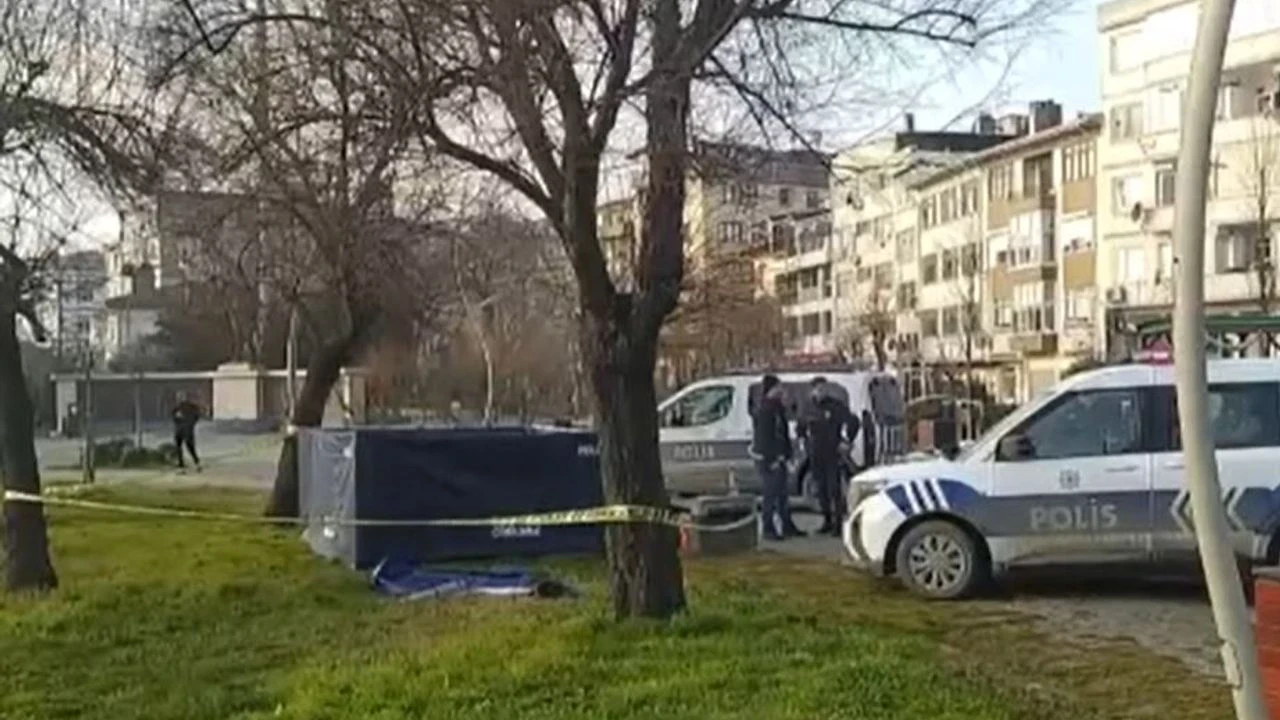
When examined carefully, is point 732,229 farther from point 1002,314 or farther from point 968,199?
point 968,199

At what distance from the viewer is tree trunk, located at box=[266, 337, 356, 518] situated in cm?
2556

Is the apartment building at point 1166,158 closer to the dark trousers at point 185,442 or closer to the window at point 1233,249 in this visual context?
the window at point 1233,249

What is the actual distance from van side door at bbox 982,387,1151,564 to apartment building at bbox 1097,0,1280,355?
3580 cm

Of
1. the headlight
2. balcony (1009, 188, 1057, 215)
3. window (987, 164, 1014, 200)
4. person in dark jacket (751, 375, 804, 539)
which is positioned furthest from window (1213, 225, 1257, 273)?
the headlight

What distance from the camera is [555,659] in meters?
11.0

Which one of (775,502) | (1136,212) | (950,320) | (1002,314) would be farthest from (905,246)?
(775,502)

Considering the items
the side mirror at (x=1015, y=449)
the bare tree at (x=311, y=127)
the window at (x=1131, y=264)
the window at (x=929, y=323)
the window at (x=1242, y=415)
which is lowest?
the side mirror at (x=1015, y=449)

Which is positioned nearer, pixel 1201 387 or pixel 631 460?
pixel 1201 387

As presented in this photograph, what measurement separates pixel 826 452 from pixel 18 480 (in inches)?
357

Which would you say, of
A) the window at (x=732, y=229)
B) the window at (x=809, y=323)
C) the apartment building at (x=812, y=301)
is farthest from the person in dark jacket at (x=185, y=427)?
the window at (x=809, y=323)

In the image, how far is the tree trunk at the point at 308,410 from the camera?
25.6 metres

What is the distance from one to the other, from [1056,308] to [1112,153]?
9.14 meters

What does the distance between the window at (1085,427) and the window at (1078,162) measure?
62.6 m

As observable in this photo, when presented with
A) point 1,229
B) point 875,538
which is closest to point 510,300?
point 1,229
